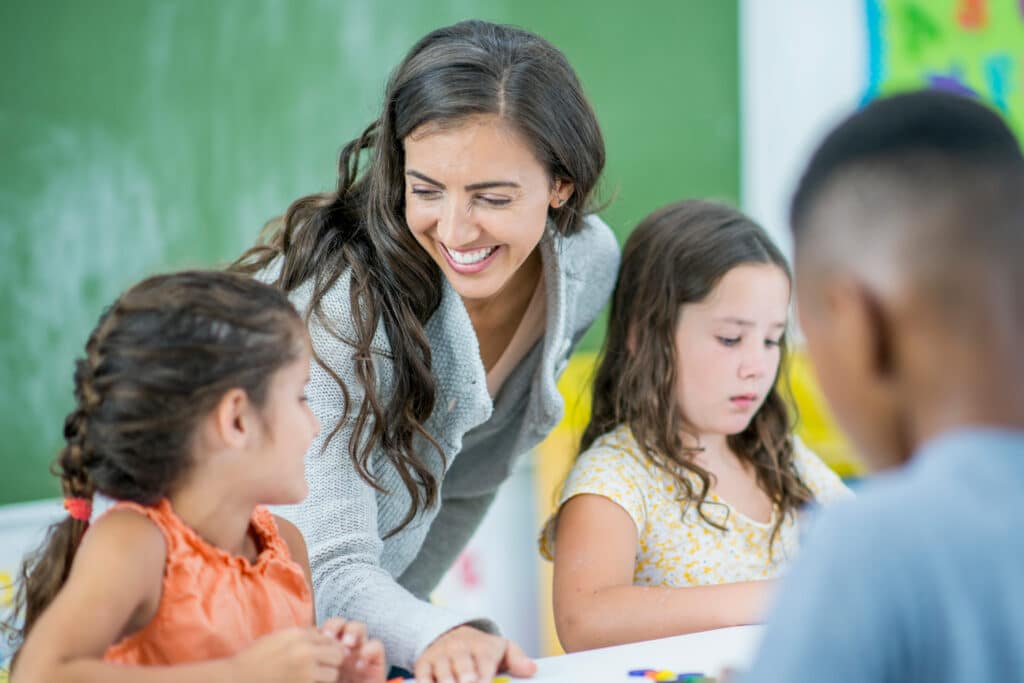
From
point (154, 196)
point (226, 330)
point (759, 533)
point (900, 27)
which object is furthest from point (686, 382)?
point (900, 27)

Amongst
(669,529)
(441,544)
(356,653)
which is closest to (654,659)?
(356,653)

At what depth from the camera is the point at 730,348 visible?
5.19 ft

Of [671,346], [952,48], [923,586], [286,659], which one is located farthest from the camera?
[952,48]

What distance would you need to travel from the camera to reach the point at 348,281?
4.55 feet

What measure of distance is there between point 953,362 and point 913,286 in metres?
0.04

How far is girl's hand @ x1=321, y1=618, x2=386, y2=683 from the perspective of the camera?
Result: 1.02m

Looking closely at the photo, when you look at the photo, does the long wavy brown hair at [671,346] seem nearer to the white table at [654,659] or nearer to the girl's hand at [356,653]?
the white table at [654,659]

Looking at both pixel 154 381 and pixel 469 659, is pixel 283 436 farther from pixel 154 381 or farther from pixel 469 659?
pixel 469 659

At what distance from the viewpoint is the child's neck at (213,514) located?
0.98 meters

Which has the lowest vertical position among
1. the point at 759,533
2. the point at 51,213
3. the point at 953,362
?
the point at 759,533

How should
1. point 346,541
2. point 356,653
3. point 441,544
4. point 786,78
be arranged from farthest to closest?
1. point 786,78
2. point 441,544
3. point 346,541
4. point 356,653

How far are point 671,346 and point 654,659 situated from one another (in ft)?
1.89

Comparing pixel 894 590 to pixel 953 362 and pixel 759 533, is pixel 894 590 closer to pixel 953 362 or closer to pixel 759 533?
pixel 953 362

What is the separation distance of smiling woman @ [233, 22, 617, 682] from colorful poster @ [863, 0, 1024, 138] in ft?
7.68
